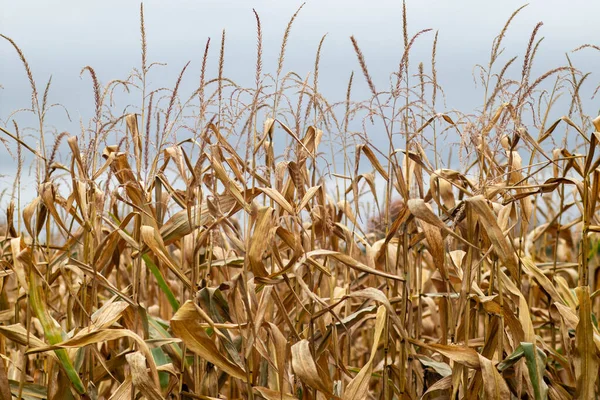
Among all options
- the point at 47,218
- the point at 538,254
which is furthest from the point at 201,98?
the point at 538,254

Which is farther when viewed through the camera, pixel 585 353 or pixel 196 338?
pixel 585 353

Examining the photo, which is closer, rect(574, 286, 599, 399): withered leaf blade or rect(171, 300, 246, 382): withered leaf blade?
rect(171, 300, 246, 382): withered leaf blade

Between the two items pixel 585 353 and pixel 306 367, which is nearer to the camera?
pixel 306 367

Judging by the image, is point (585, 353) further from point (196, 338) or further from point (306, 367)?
point (196, 338)

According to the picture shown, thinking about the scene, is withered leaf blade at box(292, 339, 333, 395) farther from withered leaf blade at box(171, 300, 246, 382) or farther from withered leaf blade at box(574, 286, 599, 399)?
withered leaf blade at box(574, 286, 599, 399)

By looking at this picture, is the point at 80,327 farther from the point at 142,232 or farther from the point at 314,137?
the point at 314,137

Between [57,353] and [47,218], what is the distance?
19.4 inches

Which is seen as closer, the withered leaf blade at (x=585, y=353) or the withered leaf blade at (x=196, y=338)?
the withered leaf blade at (x=196, y=338)

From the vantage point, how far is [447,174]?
2510 millimetres

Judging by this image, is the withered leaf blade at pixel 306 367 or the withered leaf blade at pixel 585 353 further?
the withered leaf blade at pixel 585 353

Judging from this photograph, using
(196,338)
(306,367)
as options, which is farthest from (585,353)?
(196,338)

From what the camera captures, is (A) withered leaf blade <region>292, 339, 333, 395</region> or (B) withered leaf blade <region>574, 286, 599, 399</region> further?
(B) withered leaf blade <region>574, 286, 599, 399</region>

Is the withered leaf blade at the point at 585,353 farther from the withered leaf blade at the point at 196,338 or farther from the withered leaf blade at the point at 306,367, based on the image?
the withered leaf blade at the point at 196,338

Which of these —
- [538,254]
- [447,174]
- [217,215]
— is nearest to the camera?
[217,215]
